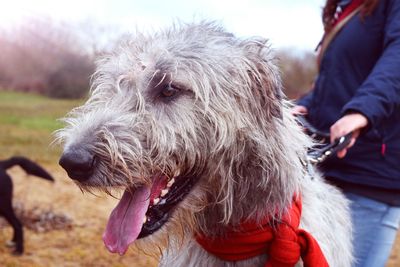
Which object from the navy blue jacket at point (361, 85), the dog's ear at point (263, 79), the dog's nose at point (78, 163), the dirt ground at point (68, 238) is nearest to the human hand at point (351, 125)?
the navy blue jacket at point (361, 85)

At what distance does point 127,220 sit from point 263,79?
95 cm

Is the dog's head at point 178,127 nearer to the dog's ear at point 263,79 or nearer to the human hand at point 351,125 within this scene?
the dog's ear at point 263,79

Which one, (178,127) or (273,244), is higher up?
(178,127)

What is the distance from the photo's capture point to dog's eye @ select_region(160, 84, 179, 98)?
2598mm

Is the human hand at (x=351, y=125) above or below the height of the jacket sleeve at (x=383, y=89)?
below

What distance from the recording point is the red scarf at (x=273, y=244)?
270 cm

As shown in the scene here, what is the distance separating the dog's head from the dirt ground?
2.85 meters

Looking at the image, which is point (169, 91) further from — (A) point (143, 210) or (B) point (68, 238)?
(B) point (68, 238)

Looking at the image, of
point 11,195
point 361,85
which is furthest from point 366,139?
point 11,195

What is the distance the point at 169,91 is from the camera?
2.60 m

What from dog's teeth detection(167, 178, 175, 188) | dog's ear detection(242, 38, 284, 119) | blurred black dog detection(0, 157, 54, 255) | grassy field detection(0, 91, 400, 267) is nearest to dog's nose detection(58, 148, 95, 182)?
dog's teeth detection(167, 178, 175, 188)

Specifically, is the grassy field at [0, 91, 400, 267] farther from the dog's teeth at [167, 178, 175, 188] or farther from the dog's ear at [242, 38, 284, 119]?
the dog's ear at [242, 38, 284, 119]

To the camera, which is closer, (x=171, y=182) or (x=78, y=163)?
(x=78, y=163)

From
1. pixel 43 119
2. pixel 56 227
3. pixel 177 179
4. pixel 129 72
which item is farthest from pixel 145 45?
pixel 43 119
